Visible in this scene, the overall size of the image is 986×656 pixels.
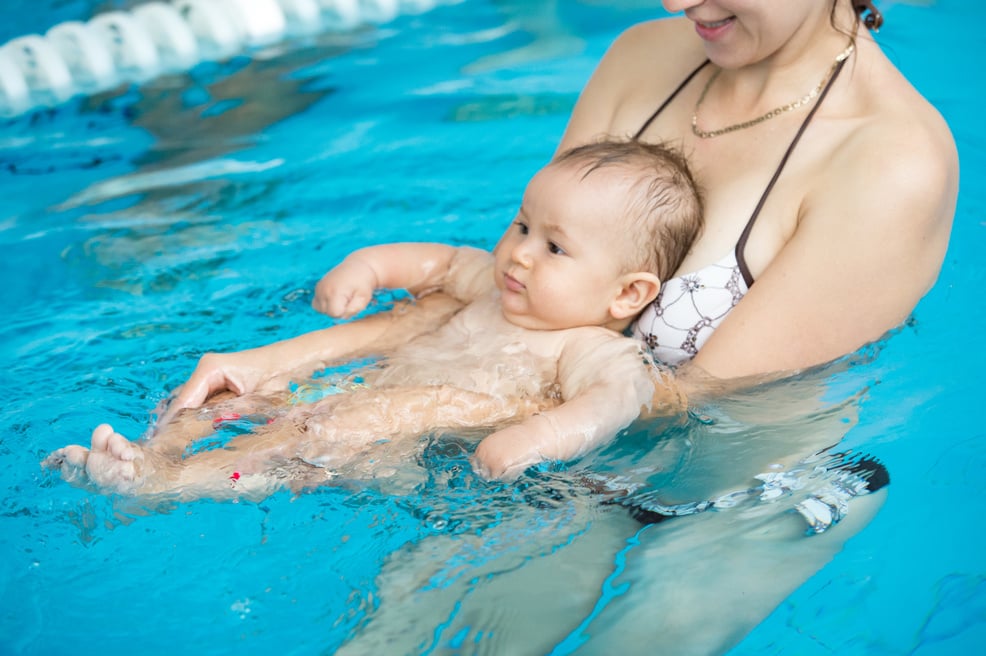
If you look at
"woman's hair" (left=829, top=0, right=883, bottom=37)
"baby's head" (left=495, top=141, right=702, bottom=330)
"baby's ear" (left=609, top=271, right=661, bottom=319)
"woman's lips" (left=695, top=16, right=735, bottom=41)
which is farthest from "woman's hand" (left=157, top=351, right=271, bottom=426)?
"woman's hair" (left=829, top=0, right=883, bottom=37)

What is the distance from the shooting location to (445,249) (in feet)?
10.7

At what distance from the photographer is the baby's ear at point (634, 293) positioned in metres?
2.77

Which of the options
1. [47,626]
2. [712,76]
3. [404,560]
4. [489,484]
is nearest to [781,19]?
[712,76]

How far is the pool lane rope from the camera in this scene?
584 cm

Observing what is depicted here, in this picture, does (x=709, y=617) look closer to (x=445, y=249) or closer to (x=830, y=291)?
(x=830, y=291)

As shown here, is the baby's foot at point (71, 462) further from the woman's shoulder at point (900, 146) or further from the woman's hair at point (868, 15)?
the woman's hair at point (868, 15)

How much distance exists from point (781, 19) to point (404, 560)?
1.59m

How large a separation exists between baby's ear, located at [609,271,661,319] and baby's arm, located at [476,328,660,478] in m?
0.08

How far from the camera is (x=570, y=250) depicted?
279 cm

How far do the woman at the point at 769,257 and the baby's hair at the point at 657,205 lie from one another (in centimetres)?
5

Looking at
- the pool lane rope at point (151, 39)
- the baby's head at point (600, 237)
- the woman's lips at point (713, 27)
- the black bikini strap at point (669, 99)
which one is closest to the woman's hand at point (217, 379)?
the baby's head at point (600, 237)

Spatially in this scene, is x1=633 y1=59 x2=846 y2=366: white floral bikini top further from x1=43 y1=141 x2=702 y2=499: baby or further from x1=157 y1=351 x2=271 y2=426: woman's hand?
x1=157 y1=351 x2=271 y2=426: woman's hand

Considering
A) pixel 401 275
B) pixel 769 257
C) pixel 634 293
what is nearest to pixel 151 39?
pixel 401 275

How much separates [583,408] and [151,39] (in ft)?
15.8
